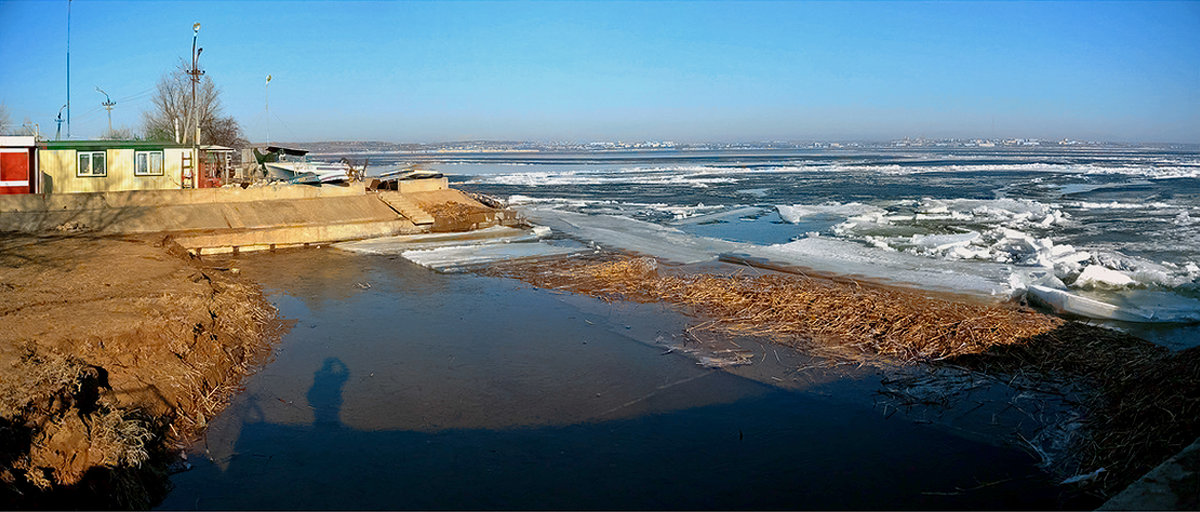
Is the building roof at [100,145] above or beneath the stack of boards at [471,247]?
above

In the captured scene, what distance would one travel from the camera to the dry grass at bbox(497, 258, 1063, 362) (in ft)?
33.8

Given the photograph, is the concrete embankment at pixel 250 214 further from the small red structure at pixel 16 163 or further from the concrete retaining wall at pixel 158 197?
the small red structure at pixel 16 163

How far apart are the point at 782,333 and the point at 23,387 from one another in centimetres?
887

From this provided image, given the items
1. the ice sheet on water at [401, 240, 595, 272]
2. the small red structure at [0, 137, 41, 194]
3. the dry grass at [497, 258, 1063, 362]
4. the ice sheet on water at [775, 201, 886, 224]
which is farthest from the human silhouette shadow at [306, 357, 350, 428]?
the ice sheet on water at [775, 201, 886, 224]

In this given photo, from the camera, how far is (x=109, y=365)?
26.3 ft

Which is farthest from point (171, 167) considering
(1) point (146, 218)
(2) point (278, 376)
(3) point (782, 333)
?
(3) point (782, 333)

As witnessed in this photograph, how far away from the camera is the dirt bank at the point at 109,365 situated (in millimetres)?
6031

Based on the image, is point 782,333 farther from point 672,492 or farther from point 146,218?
point 146,218

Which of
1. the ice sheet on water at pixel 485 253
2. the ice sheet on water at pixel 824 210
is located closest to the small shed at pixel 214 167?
the ice sheet on water at pixel 485 253

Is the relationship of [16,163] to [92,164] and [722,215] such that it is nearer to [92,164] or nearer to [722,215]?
[92,164]

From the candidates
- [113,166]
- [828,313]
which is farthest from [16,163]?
[828,313]

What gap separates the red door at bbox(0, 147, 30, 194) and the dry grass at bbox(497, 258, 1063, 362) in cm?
1284

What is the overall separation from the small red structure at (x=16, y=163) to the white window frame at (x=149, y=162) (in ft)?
6.93

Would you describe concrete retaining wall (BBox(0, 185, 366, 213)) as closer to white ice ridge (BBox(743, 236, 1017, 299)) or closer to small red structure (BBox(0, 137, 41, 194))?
small red structure (BBox(0, 137, 41, 194))
